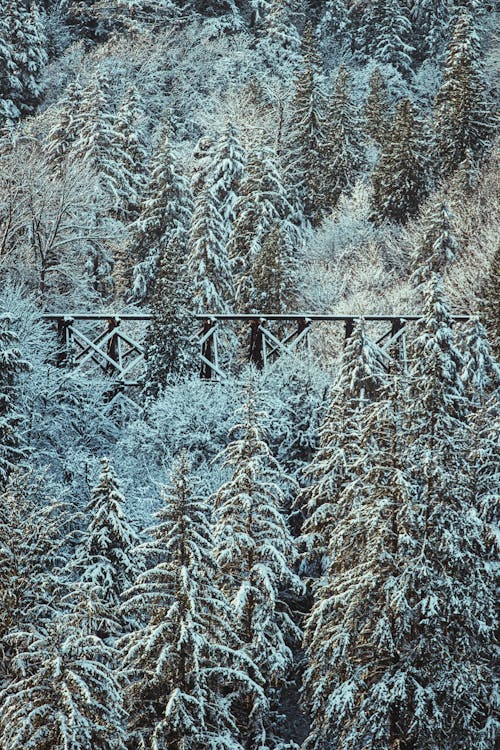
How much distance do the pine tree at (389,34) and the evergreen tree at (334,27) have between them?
2155 millimetres

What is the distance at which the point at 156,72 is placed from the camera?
61.2 meters

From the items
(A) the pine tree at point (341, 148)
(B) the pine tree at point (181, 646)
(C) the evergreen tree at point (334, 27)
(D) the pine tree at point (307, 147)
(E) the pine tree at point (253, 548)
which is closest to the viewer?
(B) the pine tree at point (181, 646)

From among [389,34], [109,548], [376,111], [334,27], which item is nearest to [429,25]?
[389,34]

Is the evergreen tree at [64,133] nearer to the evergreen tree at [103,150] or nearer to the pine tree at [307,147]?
the evergreen tree at [103,150]

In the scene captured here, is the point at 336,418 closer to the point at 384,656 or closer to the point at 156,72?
the point at 384,656

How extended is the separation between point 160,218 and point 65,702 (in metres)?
29.2

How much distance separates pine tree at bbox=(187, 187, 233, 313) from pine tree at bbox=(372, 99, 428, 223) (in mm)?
11653

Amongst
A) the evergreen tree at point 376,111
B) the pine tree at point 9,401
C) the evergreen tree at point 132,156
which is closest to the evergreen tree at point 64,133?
the evergreen tree at point 132,156

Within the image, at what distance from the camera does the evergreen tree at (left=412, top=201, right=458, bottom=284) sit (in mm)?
31828

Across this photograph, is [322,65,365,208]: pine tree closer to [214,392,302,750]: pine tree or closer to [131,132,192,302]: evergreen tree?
[131,132,192,302]: evergreen tree

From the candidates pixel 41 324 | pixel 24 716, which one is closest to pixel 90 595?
pixel 24 716

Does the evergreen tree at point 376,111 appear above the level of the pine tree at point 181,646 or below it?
above

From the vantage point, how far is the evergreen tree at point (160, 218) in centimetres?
3272

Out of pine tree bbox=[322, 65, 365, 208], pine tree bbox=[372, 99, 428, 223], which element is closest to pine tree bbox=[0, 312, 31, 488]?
pine tree bbox=[372, 99, 428, 223]
